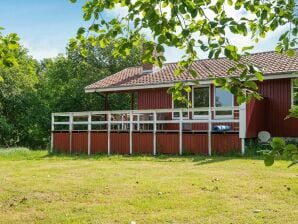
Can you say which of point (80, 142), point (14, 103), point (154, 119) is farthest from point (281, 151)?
point (14, 103)

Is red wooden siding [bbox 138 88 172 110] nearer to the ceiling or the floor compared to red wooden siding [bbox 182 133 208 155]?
nearer to the ceiling

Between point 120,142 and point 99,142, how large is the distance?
3.37ft

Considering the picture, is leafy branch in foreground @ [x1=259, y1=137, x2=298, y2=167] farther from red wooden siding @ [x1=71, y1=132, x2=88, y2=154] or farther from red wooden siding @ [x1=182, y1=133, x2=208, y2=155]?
red wooden siding @ [x1=71, y1=132, x2=88, y2=154]

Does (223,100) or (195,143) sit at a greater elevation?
(223,100)

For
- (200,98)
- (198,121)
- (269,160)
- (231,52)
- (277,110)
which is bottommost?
(269,160)

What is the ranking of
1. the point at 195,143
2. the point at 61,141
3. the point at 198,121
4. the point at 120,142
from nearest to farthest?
the point at 198,121 → the point at 195,143 → the point at 120,142 → the point at 61,141

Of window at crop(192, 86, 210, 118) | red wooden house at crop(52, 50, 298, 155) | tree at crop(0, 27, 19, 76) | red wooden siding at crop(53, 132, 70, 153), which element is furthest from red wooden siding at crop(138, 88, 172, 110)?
tree at crop(0, 27, 19, 76)

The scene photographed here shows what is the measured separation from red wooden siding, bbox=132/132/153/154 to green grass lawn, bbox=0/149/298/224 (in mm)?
5712

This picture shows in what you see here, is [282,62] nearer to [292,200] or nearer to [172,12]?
[292,200]

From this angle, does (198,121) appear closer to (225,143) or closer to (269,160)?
(225,143)

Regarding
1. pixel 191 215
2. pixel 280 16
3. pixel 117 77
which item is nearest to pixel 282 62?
pixel 117 77

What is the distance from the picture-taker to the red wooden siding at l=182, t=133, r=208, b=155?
1417cm

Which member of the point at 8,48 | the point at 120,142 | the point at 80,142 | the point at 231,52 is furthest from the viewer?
the point at 80,142

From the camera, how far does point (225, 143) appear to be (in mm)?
13750
